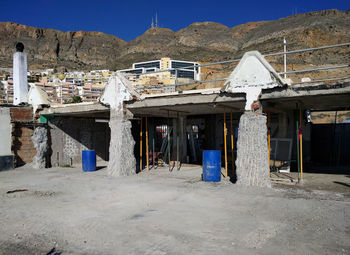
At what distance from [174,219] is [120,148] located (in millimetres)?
5847

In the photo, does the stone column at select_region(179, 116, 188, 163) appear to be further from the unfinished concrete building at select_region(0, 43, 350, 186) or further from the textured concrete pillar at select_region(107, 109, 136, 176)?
the textured concrete pillar at select_region(107, 109, 136, 176)

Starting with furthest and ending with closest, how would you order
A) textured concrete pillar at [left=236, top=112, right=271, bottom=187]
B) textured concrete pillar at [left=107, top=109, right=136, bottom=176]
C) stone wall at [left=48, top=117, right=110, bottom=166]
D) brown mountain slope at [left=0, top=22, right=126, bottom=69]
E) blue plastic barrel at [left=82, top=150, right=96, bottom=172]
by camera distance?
1. brown mountain slope at [left=0, top=22, right=126, bottom=69]
2. stone wall at [left=48, top=117, right=110, bottom=166]
3. blue plastic barrel at [left=82, top=150, right=96, bottom=172]
4. textured concrete pillar at [left=107, top=109, right=136, bottom=176]
5. textured concrete pillar at [left=236, top=112, right=271, bottom=187]

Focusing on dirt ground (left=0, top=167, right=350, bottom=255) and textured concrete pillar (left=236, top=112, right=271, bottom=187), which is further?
textured concrete pillar (left=236, top=112, right=271, bottom=187)

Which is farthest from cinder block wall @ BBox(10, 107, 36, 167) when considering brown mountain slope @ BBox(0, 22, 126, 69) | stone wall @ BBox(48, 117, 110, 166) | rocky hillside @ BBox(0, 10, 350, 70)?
brown mountain slope @ BBox(0, 22, 126, 69)

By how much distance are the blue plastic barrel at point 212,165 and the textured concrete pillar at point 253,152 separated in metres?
0.95

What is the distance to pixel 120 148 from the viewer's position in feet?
36.6

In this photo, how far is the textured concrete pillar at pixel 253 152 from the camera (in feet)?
27.5

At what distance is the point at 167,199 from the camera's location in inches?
294

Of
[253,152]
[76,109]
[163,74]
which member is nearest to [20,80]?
[76,109]

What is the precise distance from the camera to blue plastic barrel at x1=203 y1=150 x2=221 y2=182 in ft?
31.0

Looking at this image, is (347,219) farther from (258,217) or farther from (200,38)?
(200,38)

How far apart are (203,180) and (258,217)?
4.26 meters

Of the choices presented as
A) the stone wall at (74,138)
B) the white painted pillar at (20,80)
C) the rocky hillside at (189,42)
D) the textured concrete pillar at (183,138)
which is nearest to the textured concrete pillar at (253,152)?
the textured concrete pillar at (183,138)

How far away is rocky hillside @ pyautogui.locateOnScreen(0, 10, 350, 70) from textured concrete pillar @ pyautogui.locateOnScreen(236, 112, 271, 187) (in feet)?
110
